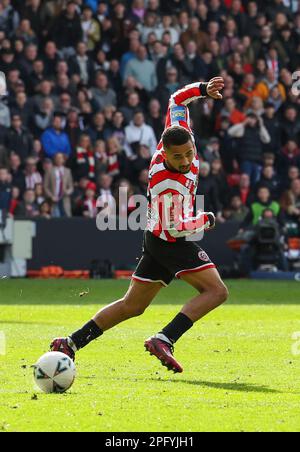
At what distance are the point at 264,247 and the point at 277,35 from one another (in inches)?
257

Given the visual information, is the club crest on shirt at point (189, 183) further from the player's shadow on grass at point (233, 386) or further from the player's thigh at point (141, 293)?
the player's shadow on grass at point (233, 386)

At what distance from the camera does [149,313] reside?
17.1m

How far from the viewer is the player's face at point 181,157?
1070 centimetres

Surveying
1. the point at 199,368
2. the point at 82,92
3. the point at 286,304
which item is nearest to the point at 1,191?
the point at 82,92

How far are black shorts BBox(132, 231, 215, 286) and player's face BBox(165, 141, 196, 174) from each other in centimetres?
66

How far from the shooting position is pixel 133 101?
25.8m

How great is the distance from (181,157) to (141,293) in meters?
1.27

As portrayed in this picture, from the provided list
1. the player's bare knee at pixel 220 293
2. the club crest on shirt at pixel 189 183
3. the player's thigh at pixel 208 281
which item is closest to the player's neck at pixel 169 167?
the club crest on shirt at pixel 189 183

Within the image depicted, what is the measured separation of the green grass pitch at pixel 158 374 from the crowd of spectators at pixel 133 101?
587cm

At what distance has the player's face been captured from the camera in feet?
35.1

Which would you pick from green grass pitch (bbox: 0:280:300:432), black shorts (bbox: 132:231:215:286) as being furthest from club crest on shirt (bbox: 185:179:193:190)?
green grass pitch (bbox: 0:280:300:432)

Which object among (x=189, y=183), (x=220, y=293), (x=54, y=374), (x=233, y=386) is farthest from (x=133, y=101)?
(x=54, y=374)

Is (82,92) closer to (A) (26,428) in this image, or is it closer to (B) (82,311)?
(B) (82,311)

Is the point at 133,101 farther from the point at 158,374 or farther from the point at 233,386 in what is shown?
the point at 233,386
